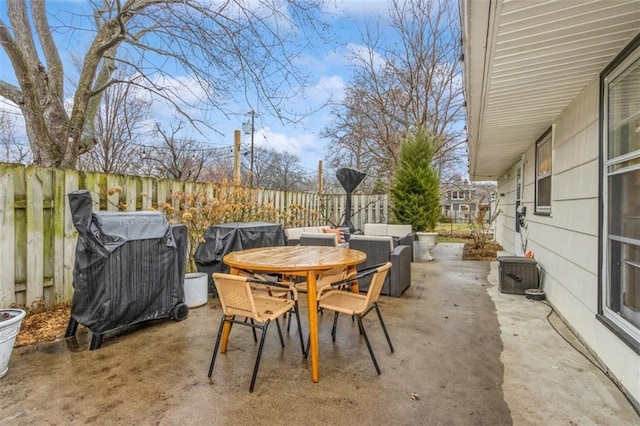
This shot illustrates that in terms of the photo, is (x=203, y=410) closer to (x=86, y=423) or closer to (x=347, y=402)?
(x=86, y=423)

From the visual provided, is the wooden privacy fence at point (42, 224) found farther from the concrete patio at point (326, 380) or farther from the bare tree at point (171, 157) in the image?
the bare tree at point (171, 157)

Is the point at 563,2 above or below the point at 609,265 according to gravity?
above

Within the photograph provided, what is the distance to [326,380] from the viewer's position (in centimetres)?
230

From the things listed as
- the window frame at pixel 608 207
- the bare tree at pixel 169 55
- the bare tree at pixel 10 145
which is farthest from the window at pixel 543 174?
the bare tree at pixel 10 145

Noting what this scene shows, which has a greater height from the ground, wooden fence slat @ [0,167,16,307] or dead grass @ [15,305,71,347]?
wooden fence slat @ [0,167,16,307]

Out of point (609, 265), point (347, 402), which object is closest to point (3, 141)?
point (347, 402)

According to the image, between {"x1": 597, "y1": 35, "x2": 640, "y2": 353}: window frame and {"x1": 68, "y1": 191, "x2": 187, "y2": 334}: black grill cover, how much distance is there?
12.1 feet

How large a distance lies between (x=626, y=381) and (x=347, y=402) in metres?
1.81

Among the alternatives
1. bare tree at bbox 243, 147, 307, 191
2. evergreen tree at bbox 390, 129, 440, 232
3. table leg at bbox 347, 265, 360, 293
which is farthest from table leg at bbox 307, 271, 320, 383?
bare tree at bbox 243, 147, 307, 191

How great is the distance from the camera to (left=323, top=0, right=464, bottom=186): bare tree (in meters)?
11.1

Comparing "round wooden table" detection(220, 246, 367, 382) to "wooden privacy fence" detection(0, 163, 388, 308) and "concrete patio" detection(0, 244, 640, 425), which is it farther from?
"wooden privacy fence" detection(0, 163, 388, 308)

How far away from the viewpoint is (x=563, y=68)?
2715 millimetres

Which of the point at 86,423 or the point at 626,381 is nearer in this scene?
the point at 86,423

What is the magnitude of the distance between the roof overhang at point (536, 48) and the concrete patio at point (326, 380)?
2300 millimetres
